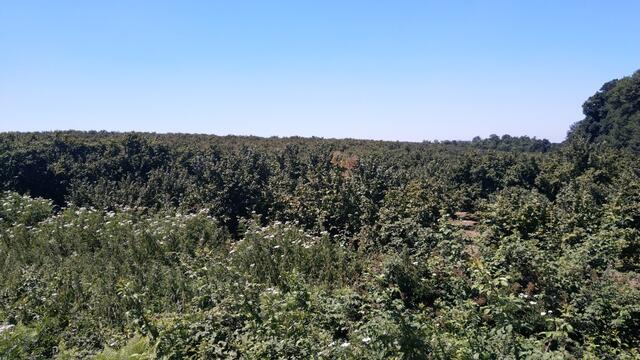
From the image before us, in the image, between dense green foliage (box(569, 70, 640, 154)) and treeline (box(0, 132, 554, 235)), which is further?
dense green foliage (box(569, 70, 640, 154))

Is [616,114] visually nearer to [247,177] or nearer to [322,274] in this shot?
[247,177]

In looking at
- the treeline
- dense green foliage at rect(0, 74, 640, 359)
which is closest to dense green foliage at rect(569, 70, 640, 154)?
the treeline

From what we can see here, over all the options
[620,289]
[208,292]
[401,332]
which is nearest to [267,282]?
[208,292]

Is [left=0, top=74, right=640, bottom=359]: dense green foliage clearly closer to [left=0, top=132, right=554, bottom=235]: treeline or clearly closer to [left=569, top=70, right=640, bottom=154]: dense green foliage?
[left=0, top=132, right=554, bottom=235]: treeline

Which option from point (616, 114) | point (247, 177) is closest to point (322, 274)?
→ point (247, 177)

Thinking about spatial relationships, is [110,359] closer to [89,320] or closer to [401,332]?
[89,320]

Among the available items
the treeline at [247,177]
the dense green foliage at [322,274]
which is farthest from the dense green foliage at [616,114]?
the dense green foliage at [322,274]

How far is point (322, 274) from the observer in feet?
26.5

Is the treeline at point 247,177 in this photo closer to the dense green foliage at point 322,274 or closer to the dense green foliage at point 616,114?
the dense green foliage at point 322,274

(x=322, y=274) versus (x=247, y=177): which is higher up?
(x=247, y=177)

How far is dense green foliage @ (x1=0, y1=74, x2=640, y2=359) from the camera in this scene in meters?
5.20

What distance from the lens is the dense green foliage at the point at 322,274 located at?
520 centimetres

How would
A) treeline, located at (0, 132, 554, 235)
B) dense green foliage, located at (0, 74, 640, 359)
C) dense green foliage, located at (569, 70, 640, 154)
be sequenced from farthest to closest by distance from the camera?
dense green foliage, located at (569, 70, 640, 154), treeline, located at (0, 132, 554, 235), dense green foliage, located at (0, 74, 640, 359)

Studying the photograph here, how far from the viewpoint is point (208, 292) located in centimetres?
691
